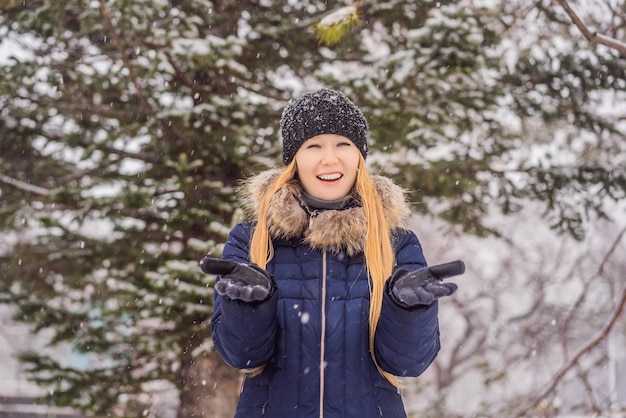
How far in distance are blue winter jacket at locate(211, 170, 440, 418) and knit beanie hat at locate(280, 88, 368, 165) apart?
384mm

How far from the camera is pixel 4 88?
5.58 m

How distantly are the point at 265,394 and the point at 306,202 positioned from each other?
67cm

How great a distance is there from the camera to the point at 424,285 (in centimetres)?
Answer: 181

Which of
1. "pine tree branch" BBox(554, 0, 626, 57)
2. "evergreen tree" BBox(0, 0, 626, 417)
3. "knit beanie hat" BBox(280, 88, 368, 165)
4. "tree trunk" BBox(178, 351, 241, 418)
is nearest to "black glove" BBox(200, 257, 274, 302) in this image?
"knit beanie hat" BBox(280, 88, 368, 165)

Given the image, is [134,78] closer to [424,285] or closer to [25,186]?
[25,186]

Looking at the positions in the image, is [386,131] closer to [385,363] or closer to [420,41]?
[420,41]

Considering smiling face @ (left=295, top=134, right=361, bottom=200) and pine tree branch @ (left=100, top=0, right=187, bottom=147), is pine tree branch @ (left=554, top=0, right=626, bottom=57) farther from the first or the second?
pine tree branch @ (left=100, top=0, right=187, bottom=147)

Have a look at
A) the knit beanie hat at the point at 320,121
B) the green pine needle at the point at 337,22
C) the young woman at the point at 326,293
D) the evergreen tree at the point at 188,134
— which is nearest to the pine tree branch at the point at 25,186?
the evergreen tree at the point at 188,134

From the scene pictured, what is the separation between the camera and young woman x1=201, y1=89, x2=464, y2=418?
6.30ft

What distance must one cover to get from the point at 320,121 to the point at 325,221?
463 mm

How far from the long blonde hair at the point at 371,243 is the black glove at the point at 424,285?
0.24 metres

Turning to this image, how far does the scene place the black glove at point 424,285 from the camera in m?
1.76

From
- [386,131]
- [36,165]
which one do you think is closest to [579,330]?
[386,131]

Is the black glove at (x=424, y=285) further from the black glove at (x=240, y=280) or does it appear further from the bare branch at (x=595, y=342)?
the bare branch at (x=595, y=342)
